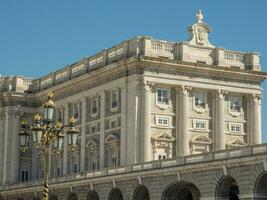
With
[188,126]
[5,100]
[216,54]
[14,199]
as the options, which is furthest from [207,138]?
[5,100]

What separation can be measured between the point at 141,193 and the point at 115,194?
472 centimetres

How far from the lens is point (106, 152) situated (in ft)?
268

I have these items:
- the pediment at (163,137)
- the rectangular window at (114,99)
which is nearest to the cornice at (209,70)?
the rectangular window at (114,99)

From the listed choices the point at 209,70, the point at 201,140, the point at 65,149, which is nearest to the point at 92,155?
the point at 65,149

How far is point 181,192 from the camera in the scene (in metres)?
65.6

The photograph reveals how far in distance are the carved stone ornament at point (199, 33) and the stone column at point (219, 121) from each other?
5.77 m

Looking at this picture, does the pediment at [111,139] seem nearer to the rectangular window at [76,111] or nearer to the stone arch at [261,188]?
the rectangular window at [76,111]

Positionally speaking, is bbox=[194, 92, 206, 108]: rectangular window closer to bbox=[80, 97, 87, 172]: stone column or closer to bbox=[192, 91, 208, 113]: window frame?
bbox=[192, 91, 208, 113]: window frame

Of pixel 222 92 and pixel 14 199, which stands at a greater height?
pixel 222 92

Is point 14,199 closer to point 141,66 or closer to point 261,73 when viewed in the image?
point 141,66

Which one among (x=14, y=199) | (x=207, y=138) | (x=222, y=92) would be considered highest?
(x=222, y=92)

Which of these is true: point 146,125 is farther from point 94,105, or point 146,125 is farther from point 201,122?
point 94,105

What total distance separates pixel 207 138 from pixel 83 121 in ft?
51.6

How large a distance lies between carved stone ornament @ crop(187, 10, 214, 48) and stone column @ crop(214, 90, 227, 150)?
577cm
